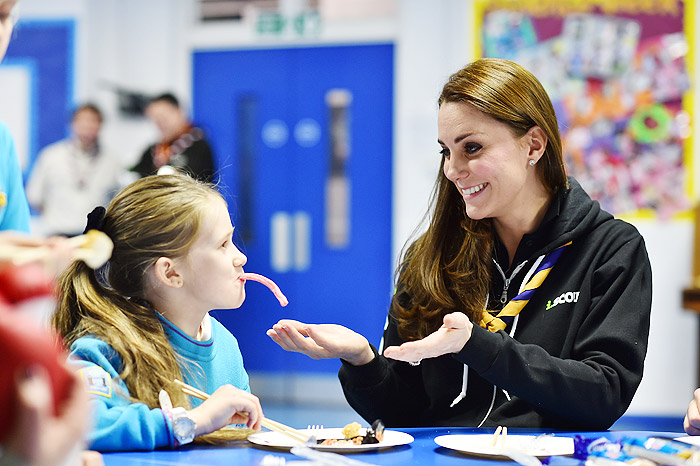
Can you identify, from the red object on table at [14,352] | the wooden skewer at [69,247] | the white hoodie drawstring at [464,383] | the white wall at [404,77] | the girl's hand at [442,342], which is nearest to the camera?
the red object on table at [14,352]

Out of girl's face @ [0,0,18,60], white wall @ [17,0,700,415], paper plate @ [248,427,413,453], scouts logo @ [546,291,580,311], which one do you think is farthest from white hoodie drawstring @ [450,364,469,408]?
white wall @ [17,0,700,415]

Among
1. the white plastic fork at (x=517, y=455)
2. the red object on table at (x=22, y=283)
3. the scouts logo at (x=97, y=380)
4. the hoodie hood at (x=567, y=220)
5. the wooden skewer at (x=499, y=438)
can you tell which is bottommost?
the wooden skewer at (x=499, y=438)

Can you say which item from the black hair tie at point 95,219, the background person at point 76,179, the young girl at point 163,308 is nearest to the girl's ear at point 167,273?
the young girl at point 163,308

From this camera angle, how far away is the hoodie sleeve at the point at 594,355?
4.94ft

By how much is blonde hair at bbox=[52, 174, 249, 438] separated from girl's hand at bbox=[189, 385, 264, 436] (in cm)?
10

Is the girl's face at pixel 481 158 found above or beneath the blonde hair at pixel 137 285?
above

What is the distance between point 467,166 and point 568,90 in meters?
3.33

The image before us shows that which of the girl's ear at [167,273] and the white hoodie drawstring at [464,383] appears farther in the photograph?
the white hoodie drawstring at [464,383]

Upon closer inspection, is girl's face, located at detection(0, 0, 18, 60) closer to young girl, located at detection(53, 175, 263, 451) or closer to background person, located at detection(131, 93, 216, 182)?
young girl, located at detection(53, 175, 263, 451)

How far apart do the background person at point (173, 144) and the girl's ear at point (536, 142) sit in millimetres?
3278

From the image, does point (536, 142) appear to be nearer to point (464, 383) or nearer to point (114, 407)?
point (464, 383)

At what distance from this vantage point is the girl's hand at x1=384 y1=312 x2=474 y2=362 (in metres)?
1.41

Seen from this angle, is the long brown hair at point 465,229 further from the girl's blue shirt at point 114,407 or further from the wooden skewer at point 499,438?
the girl's blue shirt at point 114,407

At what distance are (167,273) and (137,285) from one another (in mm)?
69
